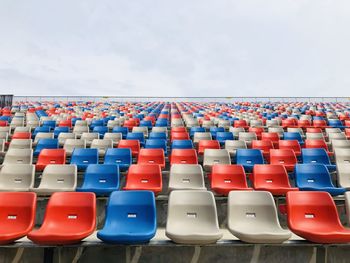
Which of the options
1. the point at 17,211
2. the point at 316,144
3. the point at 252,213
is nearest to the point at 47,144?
the point at 17,211

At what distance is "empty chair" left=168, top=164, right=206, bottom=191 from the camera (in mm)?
5750

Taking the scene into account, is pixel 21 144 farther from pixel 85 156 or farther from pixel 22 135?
Answer: pixel 85 156

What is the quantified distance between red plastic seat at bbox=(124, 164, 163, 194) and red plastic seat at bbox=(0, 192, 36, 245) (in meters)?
1.65

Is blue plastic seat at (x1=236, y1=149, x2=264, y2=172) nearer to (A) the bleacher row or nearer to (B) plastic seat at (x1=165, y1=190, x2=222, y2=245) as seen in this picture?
(A) the bleacher row

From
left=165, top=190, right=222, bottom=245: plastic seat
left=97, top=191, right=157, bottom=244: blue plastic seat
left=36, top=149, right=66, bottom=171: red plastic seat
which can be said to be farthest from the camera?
left=36, top=149, right=66, bottom=171: red plastic seat

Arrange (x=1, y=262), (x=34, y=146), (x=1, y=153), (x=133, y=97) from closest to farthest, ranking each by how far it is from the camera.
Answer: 1. (x=1, y=262)
2. (x=1, y=153)
3. (x=34, y=146)
4. (x=133, y=97)

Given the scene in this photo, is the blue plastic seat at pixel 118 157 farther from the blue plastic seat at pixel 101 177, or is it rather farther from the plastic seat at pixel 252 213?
the plastic seat at pixel 252 213

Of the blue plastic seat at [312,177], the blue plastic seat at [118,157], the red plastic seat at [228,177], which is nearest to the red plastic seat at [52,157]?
the blue plastic seat at [118,157]

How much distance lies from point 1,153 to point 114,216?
479 centimetres

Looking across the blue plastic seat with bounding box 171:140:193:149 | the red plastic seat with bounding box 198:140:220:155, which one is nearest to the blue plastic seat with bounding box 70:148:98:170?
the blue plastic seat with bounding box 171:140:193:149

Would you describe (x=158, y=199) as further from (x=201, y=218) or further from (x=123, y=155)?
(x=123, y=155)

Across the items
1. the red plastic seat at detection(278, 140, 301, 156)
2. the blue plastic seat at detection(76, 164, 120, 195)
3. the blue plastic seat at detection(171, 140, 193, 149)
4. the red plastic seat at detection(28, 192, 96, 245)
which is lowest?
the red plastic seat at detection(28, 192, 96, 245)

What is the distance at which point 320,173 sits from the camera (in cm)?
601

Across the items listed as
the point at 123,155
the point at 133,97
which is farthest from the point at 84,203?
the point at 133,97
